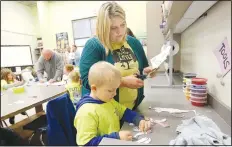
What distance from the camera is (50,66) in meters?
2.89

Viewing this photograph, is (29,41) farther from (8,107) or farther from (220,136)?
(220,136)

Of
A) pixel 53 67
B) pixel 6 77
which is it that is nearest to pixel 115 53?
pixel 6 77

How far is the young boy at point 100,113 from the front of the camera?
744 millimetres

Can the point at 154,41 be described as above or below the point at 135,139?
above

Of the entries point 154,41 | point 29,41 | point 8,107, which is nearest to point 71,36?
point 29,41

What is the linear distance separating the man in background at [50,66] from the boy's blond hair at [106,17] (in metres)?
1.92

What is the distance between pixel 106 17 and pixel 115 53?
0.68 ft

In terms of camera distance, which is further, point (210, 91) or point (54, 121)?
point (54, 121)

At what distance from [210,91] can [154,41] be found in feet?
5.57

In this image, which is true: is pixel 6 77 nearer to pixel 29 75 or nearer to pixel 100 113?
pixel 100 113

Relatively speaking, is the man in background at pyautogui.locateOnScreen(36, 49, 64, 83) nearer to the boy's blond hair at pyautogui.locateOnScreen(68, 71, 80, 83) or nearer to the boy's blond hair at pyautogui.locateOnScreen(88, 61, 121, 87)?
the boy's blond hair at pyautogui.locateOnScreen(68, 71, 80, 83)

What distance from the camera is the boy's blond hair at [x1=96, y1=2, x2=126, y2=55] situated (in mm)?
881

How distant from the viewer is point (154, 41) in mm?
2619

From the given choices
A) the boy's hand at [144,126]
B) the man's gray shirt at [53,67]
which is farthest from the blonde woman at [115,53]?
the man's gray shirt at [53,67]
